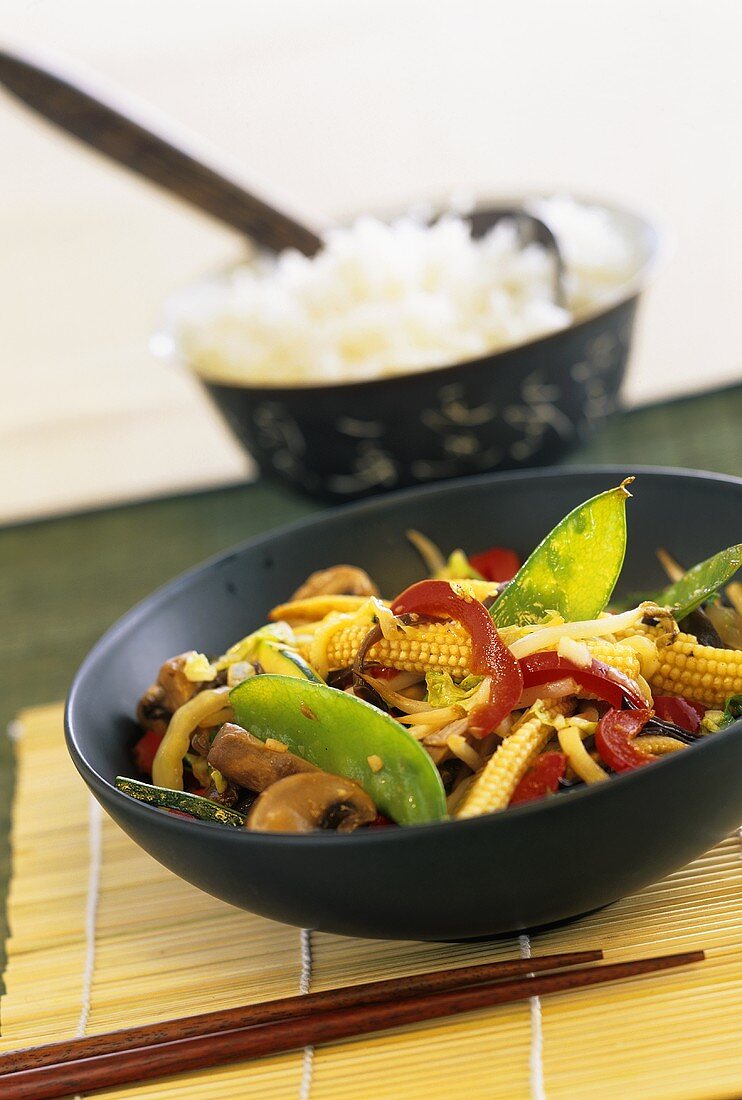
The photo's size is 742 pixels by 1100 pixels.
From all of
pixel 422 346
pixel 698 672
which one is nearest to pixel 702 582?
pixel 698 672

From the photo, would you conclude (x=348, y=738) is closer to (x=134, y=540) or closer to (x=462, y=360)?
(x=462, y=360)

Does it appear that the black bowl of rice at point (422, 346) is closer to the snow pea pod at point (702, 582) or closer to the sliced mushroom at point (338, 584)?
the sliced mushroom at point (338, 584)

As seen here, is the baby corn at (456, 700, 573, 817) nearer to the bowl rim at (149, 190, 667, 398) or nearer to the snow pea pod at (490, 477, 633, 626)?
the snow pea pod at (490, 477, 633, 626)

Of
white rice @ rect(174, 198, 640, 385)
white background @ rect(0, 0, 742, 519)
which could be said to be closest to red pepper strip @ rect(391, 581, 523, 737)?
white rice @ rect(174, 198, 640, 385)

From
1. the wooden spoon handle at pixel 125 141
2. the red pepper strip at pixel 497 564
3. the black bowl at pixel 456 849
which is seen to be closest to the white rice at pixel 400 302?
the wooden spoon handle at pixel 125 141

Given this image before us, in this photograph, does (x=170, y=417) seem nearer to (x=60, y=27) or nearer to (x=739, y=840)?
(x=60, y=27)

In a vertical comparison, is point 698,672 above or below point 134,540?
above

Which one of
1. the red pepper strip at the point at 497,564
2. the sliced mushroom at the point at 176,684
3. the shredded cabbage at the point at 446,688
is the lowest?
the sliced mushroom at the point at 176,684
